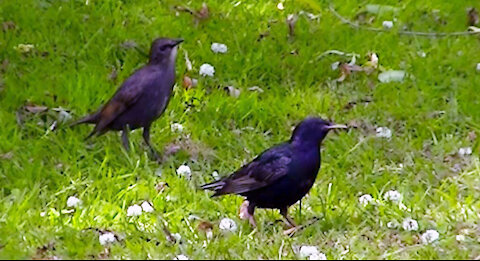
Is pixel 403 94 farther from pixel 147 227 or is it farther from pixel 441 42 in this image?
pixel 147 227

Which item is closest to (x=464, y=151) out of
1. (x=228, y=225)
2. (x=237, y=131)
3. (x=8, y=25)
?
(x=237, y=131)

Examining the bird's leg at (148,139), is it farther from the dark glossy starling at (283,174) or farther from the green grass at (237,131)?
the dark glossy starling at (283,174)

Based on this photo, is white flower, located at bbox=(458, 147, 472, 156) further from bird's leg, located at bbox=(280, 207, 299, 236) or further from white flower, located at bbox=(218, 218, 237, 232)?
white flower, located at bbox=(218, 218, 237, 232)

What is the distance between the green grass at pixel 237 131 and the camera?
15.8 ft

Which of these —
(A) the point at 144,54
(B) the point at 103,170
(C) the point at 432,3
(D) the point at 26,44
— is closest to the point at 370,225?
(B) the point at 103,170

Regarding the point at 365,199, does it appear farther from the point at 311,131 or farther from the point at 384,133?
the point at 384,133

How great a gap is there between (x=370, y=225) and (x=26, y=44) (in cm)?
314

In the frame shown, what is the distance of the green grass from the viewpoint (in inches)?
190

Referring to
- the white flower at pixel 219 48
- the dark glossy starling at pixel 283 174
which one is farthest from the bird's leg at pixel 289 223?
the white flower at pixel 219 48

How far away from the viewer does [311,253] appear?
4.50 m

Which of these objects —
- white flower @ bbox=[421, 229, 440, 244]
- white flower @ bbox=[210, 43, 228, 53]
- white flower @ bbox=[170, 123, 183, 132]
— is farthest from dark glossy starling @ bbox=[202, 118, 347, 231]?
white flower @ bbox=[210, 43, 228, 53]

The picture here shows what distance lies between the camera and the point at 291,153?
16.5 ft

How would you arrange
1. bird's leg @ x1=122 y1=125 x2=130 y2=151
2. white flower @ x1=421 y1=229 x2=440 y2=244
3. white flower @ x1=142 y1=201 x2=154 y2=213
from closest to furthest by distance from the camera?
white flower @ x1=421 y1=229 x2=440 y2=244, white flower @ x1=142 y1=201 x2=154 y2=213, bird's leg @ x1=122 y1=125 x2=130 y2=151

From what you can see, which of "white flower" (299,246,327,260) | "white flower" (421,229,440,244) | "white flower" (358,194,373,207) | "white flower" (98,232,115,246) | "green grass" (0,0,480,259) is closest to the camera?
"white flower" (299,246,327,260)
